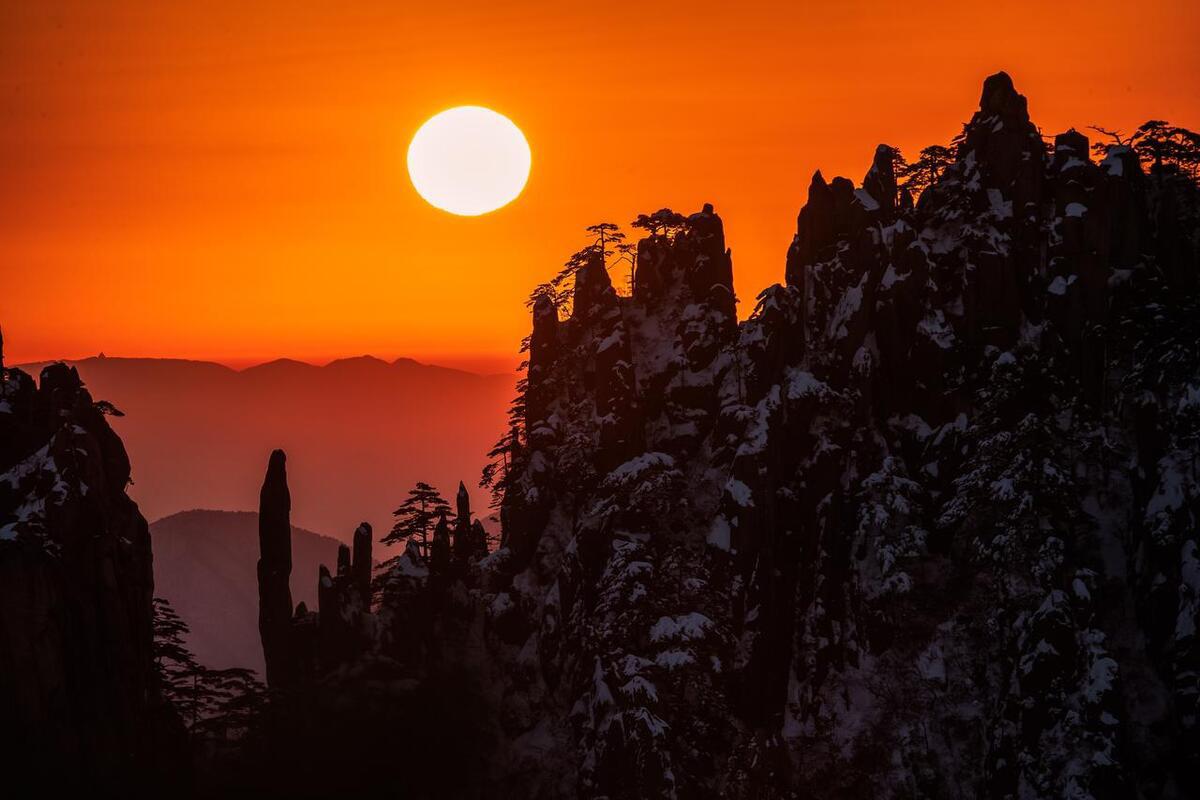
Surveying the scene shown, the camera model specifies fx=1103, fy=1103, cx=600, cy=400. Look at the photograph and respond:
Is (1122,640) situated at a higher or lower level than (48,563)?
lower

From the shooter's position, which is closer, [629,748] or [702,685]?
[629,748]

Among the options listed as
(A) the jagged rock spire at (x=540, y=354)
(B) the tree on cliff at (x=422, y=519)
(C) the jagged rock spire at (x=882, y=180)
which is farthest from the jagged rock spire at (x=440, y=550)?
(C) the jagged rock spire at (x=882, y=180)

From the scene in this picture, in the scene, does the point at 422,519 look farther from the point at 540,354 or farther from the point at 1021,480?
the point at 1021,480

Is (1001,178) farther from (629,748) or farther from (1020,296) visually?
(629,748)

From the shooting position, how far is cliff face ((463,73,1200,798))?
49625 mm

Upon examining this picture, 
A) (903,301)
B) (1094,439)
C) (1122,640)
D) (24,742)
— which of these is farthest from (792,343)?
(24,742)

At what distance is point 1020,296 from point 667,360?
76.5 feet

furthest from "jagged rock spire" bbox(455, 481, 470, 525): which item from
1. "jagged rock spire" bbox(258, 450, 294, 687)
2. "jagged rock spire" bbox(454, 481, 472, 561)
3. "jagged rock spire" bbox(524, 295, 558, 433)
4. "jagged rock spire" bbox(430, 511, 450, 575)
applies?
"jagged rock spire" bbox(258, 450, 294, 687)

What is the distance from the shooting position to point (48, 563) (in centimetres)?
5428

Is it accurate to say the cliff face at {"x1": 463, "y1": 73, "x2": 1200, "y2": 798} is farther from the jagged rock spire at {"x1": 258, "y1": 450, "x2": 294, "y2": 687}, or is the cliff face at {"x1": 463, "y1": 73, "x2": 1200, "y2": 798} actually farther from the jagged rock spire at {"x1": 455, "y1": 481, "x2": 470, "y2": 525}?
the jagged rock spire at {"x1": 258, "y1": 450, "x2": 294, "y2": 687}

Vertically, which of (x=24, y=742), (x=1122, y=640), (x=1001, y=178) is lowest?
(x=24, y=742)

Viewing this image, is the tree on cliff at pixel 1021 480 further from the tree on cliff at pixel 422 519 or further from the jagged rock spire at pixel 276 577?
the jagged rock spire at pixel 276 577

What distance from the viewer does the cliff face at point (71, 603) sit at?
53.2 meters

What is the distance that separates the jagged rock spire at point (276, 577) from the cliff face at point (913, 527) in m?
13.7
